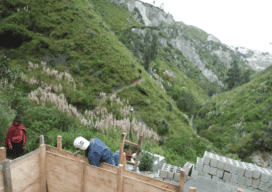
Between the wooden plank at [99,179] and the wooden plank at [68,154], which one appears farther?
the wooden plank at [68,154]

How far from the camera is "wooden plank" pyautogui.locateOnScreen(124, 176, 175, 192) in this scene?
315 centimetres

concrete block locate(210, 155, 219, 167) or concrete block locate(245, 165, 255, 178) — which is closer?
concrete block locate(245, 165, 255, 178)

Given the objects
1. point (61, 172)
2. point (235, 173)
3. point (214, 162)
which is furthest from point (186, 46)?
point (61, 172)

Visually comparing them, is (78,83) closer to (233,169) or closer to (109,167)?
(109,167)

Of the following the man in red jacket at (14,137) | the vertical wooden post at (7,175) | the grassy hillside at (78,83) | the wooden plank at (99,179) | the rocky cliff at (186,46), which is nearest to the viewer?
the vertical wooden post at (7,175)

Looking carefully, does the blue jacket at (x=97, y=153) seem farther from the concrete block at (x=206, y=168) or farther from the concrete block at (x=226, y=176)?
the concrete block at (x=226, y=176)

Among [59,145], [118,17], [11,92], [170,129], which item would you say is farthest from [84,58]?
[118,17]

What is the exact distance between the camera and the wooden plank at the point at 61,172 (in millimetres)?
3865

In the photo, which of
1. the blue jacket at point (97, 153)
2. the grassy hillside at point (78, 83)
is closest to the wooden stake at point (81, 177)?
the blue jacket at point (97, 153)

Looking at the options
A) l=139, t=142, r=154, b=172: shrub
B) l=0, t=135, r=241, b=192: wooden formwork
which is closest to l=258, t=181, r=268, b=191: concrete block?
l=139, t=142, r=154, b=172: shrub

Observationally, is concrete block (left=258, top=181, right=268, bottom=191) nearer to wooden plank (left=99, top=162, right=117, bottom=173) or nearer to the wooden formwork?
the wooden formwork

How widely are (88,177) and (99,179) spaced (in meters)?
0.29

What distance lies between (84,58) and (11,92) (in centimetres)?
907

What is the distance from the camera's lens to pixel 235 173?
5656mm
